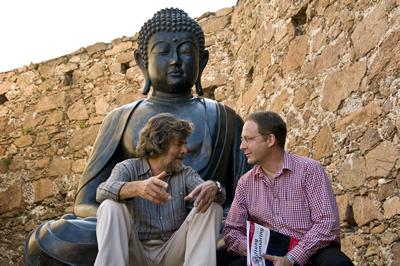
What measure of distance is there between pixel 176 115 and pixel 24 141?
6176 millimetres

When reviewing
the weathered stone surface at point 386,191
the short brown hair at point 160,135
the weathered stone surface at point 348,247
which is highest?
the short brown hair at point 160,135

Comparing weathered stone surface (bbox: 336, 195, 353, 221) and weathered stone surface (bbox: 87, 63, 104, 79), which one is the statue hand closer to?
weathered stone surface (bbox: 336, 195, 353, 221)

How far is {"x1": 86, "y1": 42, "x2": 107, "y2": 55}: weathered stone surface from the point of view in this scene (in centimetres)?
854

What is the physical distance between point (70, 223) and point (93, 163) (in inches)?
32.9

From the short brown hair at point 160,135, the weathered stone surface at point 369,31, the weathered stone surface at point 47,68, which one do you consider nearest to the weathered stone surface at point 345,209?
the weathered stone surface at point 369,31

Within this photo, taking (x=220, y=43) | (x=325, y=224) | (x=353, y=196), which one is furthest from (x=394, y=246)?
(x=220, y=43)

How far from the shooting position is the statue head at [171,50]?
3.31 meters

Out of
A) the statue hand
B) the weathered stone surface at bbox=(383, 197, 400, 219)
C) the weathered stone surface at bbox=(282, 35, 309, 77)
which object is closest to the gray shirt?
the statue hand

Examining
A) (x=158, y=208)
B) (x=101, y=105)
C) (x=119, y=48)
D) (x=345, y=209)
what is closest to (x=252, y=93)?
(x=345, y=209)

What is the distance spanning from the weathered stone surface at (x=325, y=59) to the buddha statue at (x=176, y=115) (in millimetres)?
1576

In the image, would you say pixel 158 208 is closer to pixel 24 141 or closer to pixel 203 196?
pixel 203 196

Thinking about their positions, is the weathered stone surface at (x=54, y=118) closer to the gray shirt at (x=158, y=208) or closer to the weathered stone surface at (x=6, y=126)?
the weathered stone surface at (x=6, y=126)

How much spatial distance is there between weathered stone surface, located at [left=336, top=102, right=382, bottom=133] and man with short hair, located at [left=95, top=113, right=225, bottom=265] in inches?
72.5

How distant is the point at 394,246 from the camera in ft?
11.4
